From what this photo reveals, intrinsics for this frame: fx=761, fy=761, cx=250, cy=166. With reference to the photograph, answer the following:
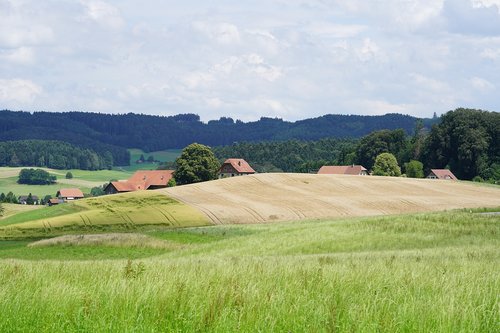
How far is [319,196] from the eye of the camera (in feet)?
283

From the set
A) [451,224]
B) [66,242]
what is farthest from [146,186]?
[451,224]

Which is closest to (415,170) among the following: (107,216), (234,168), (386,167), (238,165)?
(386,167)

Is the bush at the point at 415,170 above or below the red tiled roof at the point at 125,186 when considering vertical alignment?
above

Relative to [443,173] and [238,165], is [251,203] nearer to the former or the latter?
[443,173]

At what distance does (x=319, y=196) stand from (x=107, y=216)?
Answer: 25.9 meters

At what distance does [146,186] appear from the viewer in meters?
171

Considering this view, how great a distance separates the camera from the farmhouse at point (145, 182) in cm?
17050

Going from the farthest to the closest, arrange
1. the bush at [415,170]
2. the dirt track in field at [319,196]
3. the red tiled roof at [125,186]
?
the red tiled roof at [125,186]
the bush at [415,170]
the dirt track in field at [319,196]

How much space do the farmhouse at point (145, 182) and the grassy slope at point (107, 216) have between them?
88.8 meters

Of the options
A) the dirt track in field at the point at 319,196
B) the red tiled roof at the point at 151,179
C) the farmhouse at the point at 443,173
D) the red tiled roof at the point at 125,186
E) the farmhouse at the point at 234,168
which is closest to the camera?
the dirt track in field at the point at 319,196

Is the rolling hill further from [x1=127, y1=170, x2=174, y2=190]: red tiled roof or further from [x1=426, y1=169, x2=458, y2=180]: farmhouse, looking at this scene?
[x1=127, y1=170, x2=174, y2=190]: red tiled roof

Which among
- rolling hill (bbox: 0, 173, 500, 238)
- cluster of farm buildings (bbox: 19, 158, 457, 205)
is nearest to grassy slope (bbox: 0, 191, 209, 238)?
rolling hill (bbox: 0, 173, 500, 238)

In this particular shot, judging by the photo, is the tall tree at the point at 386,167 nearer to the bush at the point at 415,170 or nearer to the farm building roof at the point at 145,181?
the bush at the point at 415,170

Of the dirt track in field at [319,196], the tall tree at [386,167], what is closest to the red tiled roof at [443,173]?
the tall tree at [386,167]
